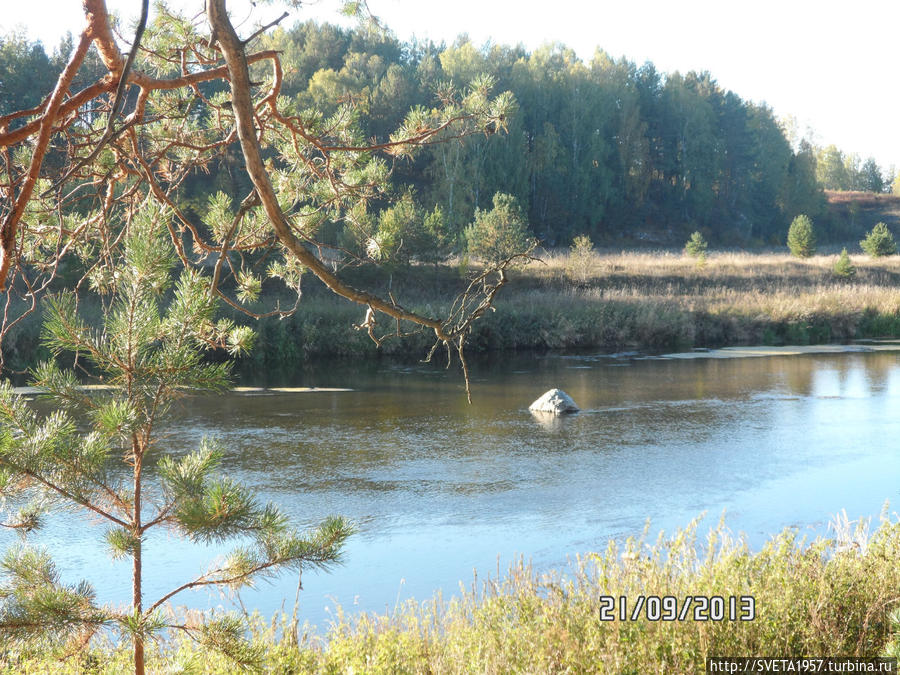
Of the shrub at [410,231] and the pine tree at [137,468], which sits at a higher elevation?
the shrub at [410,231]

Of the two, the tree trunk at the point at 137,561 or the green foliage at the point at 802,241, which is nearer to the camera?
the tree trunk at the point at 137,561

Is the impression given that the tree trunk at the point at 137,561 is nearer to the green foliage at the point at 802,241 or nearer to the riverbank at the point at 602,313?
the riverbank at the point at 602,313

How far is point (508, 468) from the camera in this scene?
10.4m

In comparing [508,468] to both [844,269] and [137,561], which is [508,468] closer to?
[137,561]

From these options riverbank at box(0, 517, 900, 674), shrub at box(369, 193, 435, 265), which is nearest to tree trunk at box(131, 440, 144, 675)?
riverbank at box(0, 517, 900, 674)

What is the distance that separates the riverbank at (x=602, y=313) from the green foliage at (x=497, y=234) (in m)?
1.03

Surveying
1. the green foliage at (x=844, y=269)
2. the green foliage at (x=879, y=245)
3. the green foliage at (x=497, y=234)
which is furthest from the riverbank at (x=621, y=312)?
the green foliage at (x=879, y=245)

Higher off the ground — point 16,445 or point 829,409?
point 16,445

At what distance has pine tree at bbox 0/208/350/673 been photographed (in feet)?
8.41

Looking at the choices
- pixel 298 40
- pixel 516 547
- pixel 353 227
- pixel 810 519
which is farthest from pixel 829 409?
pixel 298 40

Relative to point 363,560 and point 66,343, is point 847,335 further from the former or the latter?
point 66,343

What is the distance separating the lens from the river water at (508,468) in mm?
7234

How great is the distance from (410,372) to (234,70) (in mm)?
18008

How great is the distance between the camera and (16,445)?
2.54m
